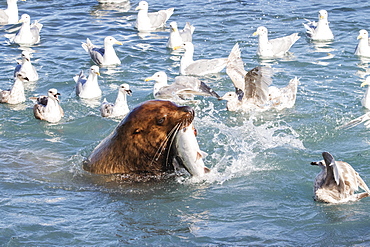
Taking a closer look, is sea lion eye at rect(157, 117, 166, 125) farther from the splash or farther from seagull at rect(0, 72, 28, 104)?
seagull at rect(0, 72, 28, 104)

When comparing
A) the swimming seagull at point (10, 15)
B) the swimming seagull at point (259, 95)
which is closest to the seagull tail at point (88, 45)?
the swimming seagull at point (10, 15)

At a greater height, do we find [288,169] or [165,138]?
[165,138]

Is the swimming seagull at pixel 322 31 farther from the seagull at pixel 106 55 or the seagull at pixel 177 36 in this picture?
the seagull at pixel 106 55

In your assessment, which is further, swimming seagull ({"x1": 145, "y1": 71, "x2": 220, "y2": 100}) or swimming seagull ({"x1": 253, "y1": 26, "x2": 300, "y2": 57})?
swimming seagull ({"x1": 253, "y1": 26, "x2": 300, "y2": 57})

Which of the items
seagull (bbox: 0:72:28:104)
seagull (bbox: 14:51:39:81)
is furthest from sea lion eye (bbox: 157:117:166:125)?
seagull (bbox: 14:51:39:81)

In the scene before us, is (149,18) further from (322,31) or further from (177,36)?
(322,31)

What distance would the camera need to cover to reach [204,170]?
693 centimetres

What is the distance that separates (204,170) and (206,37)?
885 centimetres

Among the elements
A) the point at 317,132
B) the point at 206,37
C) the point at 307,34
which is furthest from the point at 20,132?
the point at 307,34

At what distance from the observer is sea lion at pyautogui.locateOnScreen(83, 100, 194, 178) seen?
662cm

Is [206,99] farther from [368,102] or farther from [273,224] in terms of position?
[273,224]

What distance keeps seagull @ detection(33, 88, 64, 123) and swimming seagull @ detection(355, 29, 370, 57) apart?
6455mm

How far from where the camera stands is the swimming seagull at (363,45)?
1305 centimetres

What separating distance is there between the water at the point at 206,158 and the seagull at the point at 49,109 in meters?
0.15
